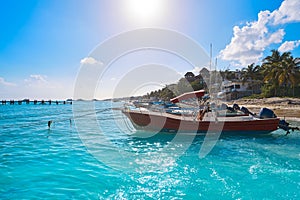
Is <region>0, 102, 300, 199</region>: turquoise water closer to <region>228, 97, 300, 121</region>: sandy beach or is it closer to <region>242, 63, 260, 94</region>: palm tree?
<region>228, 97, 300, 121</region>: sandy beach

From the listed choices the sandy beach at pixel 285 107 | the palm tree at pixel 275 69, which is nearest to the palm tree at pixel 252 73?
the palm tree at pixel 275 69

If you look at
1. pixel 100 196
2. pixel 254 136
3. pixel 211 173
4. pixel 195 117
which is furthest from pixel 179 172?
pixel 254 136

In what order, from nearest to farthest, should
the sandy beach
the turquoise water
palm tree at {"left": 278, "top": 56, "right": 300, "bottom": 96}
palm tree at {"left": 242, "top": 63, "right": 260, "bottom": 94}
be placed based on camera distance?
the turquoise water
the sandy beach
palm tree at {"left": 278, "top": 56, "right": 300, "bottom": 96}
palm tree at {"left": 242, "top": 63, "right": 260, "bottom": 94}

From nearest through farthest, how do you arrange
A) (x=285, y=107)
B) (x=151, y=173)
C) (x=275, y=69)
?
(x=151, y=173) → (x=285, y=107) → (x=275, y=69)

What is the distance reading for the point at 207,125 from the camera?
12.5 metres

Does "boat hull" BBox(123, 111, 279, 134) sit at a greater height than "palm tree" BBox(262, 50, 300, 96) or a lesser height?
lesser

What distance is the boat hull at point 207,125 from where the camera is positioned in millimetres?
12484

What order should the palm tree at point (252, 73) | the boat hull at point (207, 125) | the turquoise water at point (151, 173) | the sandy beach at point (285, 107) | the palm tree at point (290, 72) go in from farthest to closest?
1. the palm tree at point (252, 73)
2. the palm tree at point (290, 72)
3. the sandy beach at point (285, 107)
4. the boat hull at point (207, 125)
5. the turquoise water at point (151, 173)

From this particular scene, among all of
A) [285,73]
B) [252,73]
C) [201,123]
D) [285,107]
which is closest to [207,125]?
[201,123]

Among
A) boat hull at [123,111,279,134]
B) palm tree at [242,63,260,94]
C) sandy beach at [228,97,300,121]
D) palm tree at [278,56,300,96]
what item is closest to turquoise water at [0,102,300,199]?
boat hull at [123,111,279,134]

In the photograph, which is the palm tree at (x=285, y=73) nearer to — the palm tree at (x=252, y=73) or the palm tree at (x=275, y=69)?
the palm tree at (x=275, y=69)

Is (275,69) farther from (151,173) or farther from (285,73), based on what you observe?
(151,173)

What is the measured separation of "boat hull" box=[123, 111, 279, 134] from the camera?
41.0 feet

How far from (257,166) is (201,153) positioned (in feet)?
8.09
